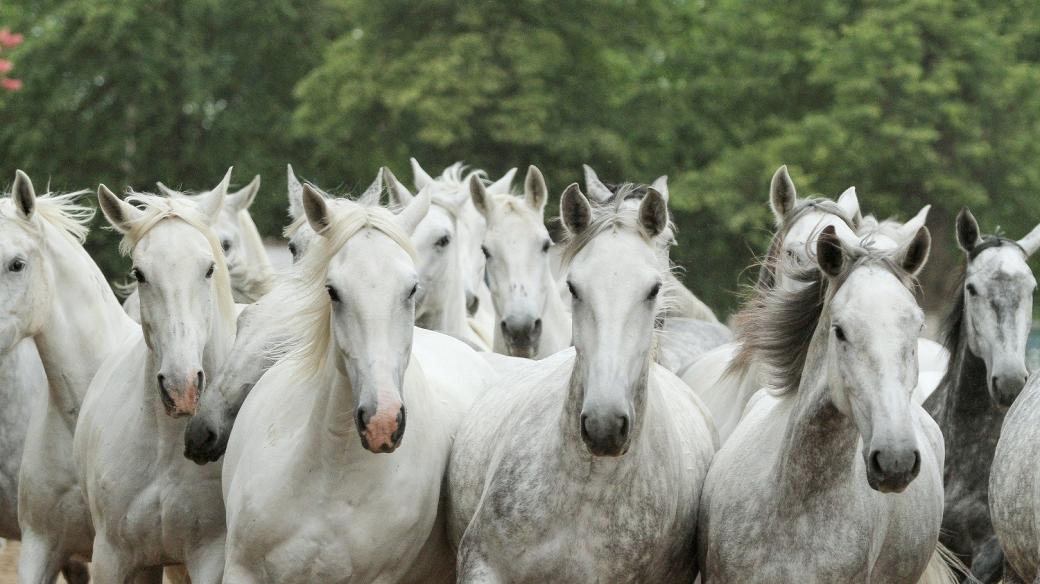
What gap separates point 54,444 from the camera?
6152 millimetres

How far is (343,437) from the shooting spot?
4.92 meters

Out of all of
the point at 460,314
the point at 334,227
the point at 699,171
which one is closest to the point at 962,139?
the point at 699,171

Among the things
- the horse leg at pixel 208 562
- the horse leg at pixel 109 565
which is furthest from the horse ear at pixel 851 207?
the horse leg at pixel 109 565

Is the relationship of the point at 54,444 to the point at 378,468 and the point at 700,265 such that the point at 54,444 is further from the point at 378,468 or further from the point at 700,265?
the point at 700,265

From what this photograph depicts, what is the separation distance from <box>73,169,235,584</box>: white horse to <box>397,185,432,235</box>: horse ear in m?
0.83

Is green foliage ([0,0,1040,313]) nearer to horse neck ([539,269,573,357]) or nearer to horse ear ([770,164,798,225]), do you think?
horse neck ([539,269,573,357])

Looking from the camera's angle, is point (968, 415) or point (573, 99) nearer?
point (968, 415)

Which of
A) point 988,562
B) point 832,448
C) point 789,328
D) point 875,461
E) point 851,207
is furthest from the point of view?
point 851,207

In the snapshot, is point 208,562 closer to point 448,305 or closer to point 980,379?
point 448,305

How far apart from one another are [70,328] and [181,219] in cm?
96

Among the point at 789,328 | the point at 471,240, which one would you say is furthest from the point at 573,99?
the point at 789,328

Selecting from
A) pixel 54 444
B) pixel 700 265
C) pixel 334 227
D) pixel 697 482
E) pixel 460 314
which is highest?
pixel 334 227

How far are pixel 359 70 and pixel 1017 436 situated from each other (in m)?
16.4

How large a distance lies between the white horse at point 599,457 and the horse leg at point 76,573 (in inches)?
133
